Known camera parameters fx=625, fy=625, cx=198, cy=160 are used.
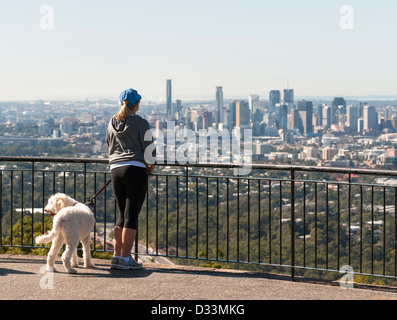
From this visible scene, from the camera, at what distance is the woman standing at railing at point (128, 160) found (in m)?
7.18

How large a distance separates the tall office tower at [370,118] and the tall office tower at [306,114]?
26.9 feet

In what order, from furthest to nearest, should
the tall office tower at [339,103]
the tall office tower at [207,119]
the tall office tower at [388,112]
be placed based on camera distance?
the tall office tower at [339,103]
the tall office tower at [388,112]
the tall office tower at [207,119]

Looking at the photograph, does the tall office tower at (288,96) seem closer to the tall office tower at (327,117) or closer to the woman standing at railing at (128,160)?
the tall office tower at (327,117)

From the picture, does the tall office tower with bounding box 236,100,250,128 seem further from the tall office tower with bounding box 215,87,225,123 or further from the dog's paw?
the dog's paw

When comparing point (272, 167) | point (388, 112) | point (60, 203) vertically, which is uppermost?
point (388, 112)

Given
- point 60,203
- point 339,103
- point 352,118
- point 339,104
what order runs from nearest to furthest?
point 60,203, point 352,118, point 339,104, point 339,103

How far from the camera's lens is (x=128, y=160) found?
7.20 meters

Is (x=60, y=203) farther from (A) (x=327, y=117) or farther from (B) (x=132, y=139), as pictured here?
(A) (x=327, y=117)

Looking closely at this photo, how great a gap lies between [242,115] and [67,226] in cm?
7464

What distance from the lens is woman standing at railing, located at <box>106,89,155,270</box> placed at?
718 centimetres

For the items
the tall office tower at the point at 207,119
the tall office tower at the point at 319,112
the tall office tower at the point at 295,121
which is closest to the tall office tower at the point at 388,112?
the tall office tower at the point at 319,112

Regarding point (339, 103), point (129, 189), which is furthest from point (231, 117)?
point (129, 189)

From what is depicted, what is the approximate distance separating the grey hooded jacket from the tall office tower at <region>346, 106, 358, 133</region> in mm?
86312
